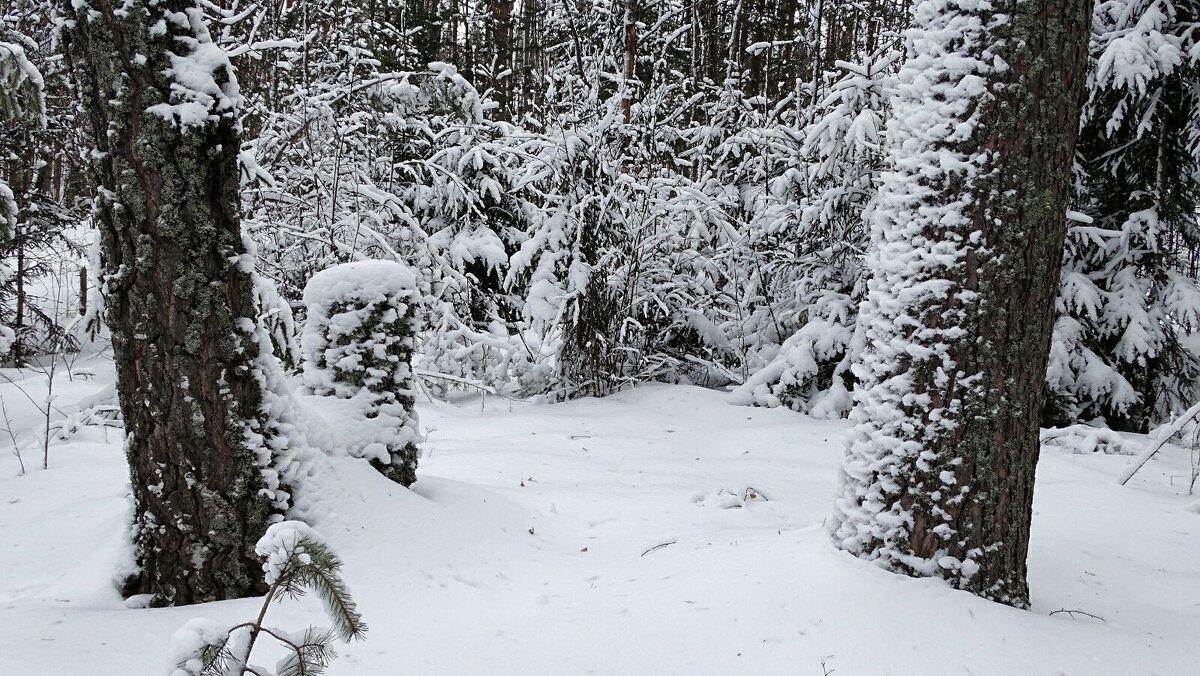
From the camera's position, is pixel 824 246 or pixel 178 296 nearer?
pixel 178 296

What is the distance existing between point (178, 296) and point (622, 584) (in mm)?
1775

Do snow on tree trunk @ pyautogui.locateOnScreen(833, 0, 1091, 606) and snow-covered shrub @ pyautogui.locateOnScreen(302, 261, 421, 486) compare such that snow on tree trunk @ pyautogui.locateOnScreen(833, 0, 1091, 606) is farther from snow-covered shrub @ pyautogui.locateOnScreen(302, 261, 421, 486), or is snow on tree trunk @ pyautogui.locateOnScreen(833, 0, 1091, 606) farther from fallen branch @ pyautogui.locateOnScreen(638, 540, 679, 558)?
snow-covered shrub @ pyautogui.locateOnScreen(302, 261, 421, 486)

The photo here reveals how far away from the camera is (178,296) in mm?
2268

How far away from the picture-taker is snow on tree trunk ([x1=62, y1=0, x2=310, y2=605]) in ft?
7.25

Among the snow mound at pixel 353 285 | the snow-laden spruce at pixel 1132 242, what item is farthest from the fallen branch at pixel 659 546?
the snow-laden spruce at pixel 1132 242

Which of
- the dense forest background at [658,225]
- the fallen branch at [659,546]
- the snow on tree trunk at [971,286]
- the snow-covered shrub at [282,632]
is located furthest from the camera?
the dense forest background at [658,225]

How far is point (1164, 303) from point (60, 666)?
7902mm

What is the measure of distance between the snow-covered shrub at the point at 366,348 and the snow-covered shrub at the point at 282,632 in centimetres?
194

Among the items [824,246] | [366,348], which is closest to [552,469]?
[366,348]

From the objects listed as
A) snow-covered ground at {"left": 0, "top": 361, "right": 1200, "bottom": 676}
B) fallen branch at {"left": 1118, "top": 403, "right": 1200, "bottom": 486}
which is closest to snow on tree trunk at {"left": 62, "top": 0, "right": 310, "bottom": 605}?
snow-covered ground at {"left": 0, "top": 361, "right": 1200, "bottom": 676}

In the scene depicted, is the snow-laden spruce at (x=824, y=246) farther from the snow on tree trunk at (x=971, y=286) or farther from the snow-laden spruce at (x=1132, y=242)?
the snow on tree trunk at (x=971, y=286)

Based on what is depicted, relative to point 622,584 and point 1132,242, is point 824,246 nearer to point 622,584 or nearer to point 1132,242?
point 1132,242

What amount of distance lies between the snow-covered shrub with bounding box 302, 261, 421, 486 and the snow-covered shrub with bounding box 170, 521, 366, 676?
194cm

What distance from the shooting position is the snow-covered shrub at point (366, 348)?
124 inches
